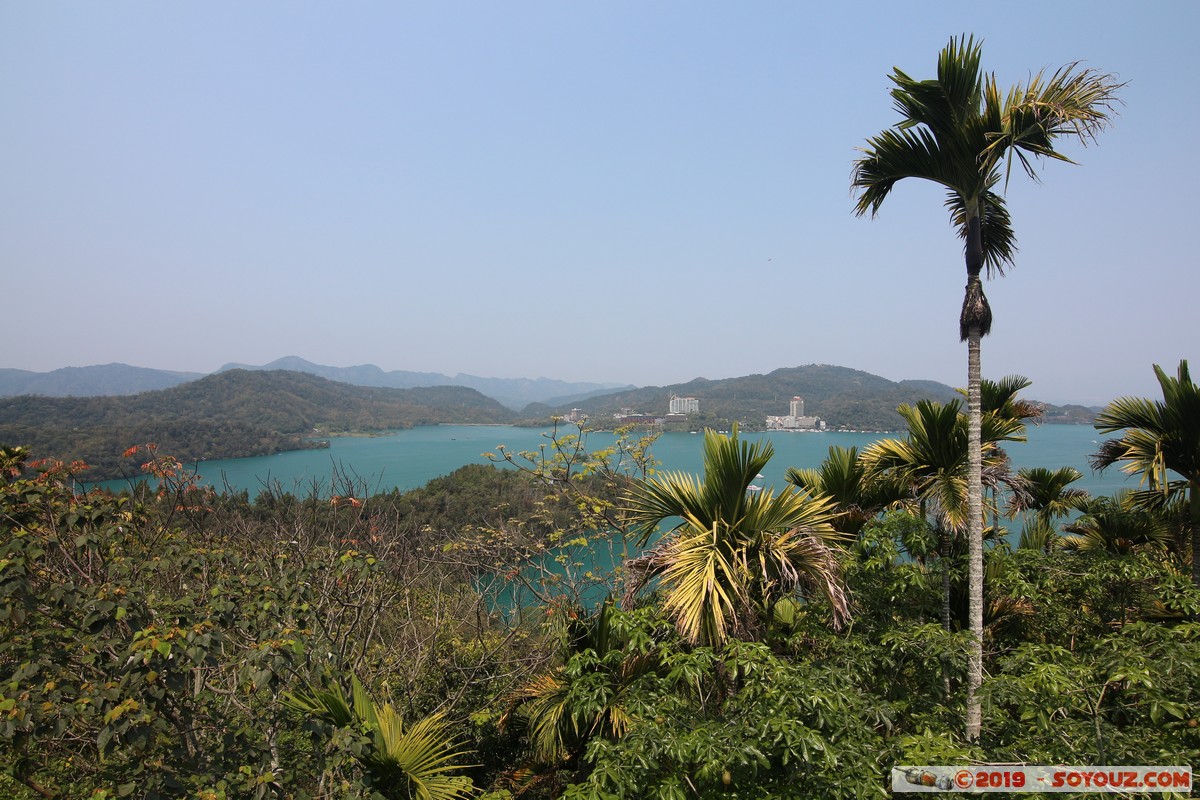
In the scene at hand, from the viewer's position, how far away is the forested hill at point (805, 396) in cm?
6969

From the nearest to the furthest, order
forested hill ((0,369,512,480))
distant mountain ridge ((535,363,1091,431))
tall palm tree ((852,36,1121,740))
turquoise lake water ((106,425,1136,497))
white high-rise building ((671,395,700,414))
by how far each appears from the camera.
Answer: tall palm tree ((852,36,1121,740)) → forested hill ((0,369,512,480)) → turquoise lake water ((106,425,1136,497)) → distant mountain ridge ((535,363,1091,431)) → white high-rise building ((671,395,700,414))

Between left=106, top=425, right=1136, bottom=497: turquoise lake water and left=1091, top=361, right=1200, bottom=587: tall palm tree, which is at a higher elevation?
left=1091, top=361, right=1200, bottom=587: tall palm tree

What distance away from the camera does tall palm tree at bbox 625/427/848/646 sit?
10.7 ft

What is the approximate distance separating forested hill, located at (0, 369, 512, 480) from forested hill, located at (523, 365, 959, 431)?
124ft

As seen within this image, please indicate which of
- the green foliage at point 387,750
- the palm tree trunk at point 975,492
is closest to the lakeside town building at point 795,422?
the palm tree trunk at point 975,492

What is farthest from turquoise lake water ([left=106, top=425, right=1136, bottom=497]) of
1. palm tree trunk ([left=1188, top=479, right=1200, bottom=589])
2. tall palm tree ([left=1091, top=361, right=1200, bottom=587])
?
palm tree trunk ([left=1188, top=479, right=1200, bottom=589])

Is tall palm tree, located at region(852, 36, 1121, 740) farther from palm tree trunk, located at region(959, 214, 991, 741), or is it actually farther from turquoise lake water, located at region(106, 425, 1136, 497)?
turquoise lake water, located at region(106, 425, 1136, 497)

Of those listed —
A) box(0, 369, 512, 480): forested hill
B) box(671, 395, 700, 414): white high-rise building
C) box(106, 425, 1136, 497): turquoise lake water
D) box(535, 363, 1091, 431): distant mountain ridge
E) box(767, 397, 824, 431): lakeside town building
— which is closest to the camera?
box(0, 369, 512, 480): forested hill

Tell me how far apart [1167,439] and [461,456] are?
68.7m

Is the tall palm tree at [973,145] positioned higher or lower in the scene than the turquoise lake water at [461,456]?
higher

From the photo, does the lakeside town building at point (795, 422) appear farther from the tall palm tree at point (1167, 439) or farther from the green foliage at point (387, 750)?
the green foliage at point (387, 750)

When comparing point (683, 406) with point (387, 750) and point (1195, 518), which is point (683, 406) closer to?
point (1195, 518)

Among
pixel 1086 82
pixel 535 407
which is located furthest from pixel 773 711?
pixel 535 407

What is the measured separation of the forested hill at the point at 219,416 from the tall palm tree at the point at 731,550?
250 inches
